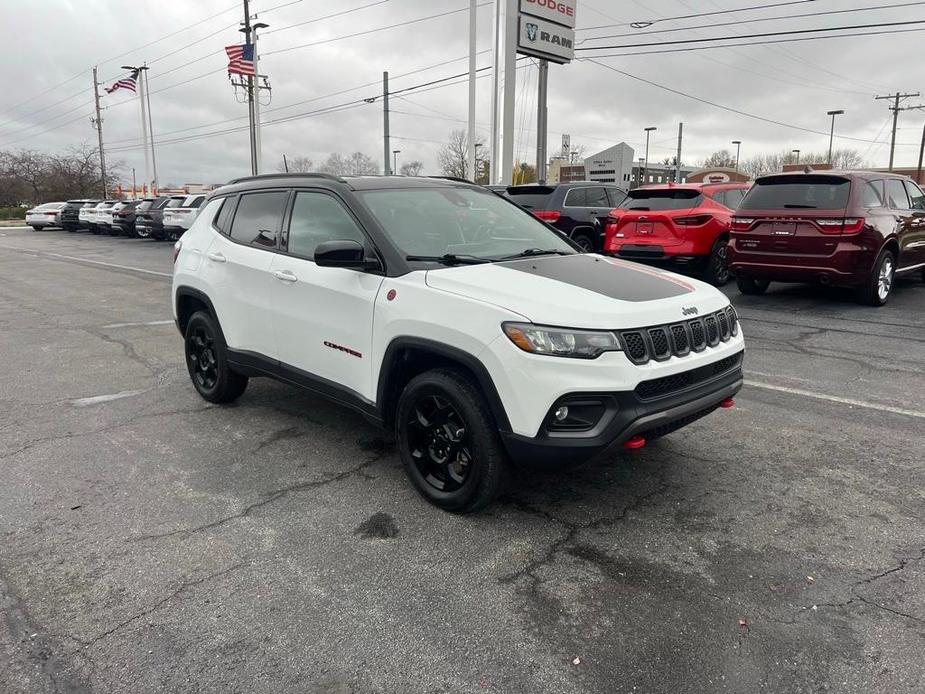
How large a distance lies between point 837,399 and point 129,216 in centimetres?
3055

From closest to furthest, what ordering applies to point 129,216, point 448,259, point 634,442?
point 634,442
point 448,259
point 129,216

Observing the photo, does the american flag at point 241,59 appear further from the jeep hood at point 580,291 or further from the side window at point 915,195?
the jeep hood at point 580,291

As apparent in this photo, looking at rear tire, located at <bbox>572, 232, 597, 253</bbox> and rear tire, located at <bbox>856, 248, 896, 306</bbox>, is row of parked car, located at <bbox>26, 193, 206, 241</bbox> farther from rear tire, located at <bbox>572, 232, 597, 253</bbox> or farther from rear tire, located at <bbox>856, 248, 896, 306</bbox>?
rear tire, located at <bbox>856, 248, 896, 306</bbox>

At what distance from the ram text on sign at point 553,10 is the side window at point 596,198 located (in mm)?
10990

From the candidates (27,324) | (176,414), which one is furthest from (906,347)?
(27,324)

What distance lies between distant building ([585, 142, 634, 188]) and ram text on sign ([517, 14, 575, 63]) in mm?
9679

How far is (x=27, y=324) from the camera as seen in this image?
9062mm

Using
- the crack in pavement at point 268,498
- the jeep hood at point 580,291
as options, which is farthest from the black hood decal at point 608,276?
the crack in pavement at point 268,498

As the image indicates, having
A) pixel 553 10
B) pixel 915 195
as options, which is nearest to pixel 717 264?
pixel 915 195

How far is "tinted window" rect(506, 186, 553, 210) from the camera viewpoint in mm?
12867

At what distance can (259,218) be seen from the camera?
484cm

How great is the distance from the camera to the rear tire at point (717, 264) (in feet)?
34.7

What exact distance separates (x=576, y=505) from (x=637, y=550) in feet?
1.71

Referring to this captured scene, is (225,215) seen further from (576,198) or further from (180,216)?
(180,216)
